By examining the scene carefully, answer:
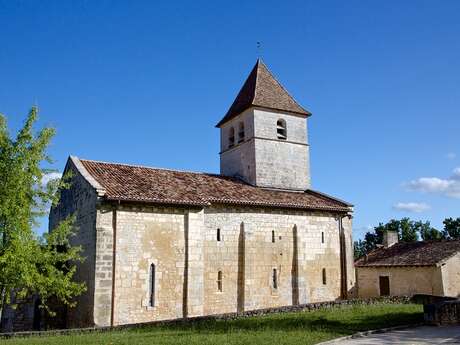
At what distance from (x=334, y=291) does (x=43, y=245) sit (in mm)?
15112

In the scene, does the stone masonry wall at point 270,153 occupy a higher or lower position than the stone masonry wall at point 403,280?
higher

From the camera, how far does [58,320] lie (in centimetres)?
1914

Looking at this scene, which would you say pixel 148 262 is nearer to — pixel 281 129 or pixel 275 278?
pixel 275 278

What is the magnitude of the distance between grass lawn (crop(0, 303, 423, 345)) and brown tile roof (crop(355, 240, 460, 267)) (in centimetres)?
1116

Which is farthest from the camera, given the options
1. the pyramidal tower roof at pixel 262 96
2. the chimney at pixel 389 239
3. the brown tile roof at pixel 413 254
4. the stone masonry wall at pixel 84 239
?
the chimney at pixel 389 239

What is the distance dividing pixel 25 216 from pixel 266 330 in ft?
24.9

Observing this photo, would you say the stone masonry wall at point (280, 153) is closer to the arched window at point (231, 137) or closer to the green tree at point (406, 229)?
the arched window at point (231, 137)

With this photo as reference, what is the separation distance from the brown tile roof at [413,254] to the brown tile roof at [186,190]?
7.33 m

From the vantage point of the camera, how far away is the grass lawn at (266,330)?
39.2 ft

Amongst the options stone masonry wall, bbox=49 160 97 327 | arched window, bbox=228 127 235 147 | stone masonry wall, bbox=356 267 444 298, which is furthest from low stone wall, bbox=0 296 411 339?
arched window, bbox=228 127 235 147

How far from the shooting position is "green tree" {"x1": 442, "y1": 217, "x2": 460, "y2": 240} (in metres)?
62.3

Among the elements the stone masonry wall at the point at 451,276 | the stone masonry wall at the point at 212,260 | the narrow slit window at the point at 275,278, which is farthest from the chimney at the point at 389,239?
the narrow slit window at the point at 275,278

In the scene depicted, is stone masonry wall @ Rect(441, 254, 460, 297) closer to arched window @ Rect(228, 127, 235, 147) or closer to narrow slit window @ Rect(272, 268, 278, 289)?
narrow slit window @ Rect(272, 268, 278, 289)

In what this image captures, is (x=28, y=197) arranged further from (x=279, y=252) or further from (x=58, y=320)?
(x=279, y=252)
